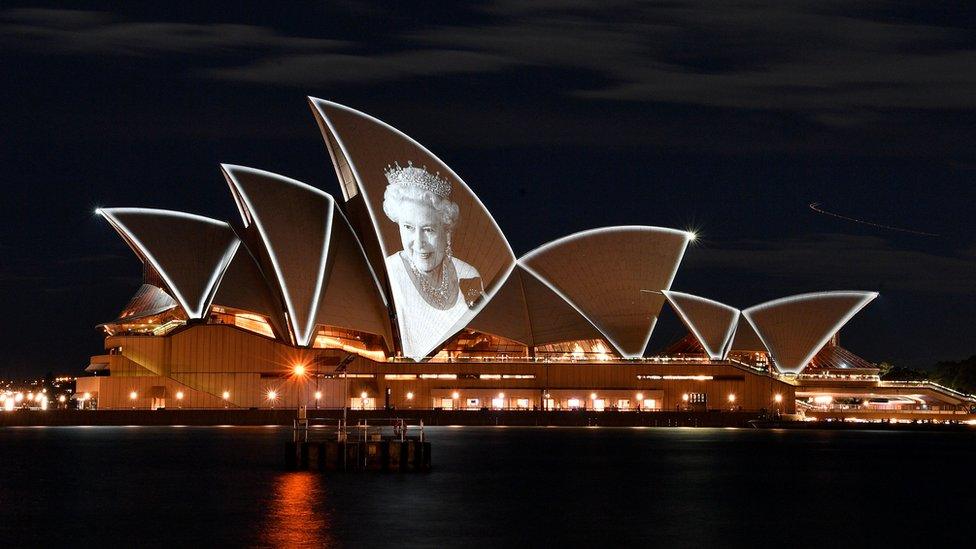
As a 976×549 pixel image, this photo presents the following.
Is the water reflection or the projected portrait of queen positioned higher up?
the projected portrait of queen

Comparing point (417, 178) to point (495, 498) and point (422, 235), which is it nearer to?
point (422, 235)

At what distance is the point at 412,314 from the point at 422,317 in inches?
26.0

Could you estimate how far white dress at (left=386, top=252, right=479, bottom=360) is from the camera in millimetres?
78250

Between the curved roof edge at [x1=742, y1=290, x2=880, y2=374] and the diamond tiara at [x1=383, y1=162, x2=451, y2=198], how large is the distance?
927 inches

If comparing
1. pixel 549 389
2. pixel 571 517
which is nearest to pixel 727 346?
pixel 549 389

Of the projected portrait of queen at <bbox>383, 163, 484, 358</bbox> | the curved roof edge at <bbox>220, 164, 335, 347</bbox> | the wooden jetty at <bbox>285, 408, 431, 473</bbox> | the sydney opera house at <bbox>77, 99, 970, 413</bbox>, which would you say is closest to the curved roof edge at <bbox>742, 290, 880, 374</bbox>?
the sydney opera house at <bbox>77, 99, 970, 413</bbox>

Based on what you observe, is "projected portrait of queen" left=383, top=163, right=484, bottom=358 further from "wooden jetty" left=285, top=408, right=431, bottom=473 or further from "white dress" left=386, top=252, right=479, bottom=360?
"wooden jetty" left=285, top=408, right=431, bottom=473

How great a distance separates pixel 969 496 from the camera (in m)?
38.1

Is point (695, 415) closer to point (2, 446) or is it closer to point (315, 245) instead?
point (315, 245)

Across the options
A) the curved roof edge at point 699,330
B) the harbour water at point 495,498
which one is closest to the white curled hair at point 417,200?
the curved roof edge at point 699,330

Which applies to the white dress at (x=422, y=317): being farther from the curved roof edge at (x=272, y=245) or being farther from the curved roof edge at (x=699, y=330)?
the curved roof edge at (x=699, y=330)

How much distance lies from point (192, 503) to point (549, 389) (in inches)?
2046

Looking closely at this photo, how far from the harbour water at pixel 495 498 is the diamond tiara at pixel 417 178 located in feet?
64.9

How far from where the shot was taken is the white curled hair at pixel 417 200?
73.5m
